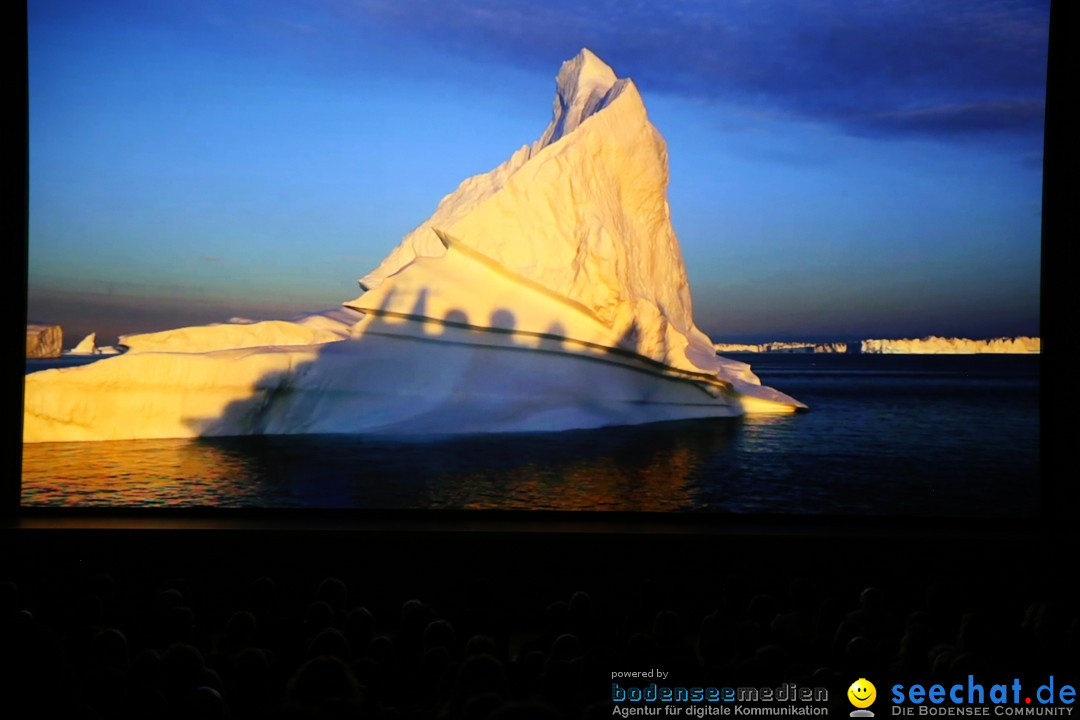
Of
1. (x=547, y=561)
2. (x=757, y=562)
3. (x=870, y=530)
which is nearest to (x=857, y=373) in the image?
(x=870, y=530)

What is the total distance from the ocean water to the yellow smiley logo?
2825 millimetres

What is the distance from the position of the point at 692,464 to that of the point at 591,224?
191cm

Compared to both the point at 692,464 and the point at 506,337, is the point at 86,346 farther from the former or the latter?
the point at 692,464

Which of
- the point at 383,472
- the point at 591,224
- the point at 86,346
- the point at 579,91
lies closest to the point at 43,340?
the point at 86,346

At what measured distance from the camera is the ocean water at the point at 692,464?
451cm

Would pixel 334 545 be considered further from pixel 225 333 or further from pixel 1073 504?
pixel 1073 504

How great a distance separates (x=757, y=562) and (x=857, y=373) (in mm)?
2352

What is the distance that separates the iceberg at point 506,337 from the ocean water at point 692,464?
0.27 metres

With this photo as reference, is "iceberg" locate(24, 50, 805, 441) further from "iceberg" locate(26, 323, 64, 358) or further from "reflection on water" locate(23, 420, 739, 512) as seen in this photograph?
"iceberg" locate(26, 323, 64, 358)

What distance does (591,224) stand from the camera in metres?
6.06

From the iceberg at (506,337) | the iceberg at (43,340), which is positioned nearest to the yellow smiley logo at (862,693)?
the iceberg at (506,337)

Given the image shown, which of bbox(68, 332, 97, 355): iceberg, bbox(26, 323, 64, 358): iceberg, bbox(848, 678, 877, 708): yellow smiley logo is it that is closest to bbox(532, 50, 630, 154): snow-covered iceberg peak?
bbox(68, 332, 97, 355): iceberg

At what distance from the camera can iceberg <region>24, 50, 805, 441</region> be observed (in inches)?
221

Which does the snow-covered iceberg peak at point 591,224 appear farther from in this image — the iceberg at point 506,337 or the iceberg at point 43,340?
the iceberg at point 43,340
